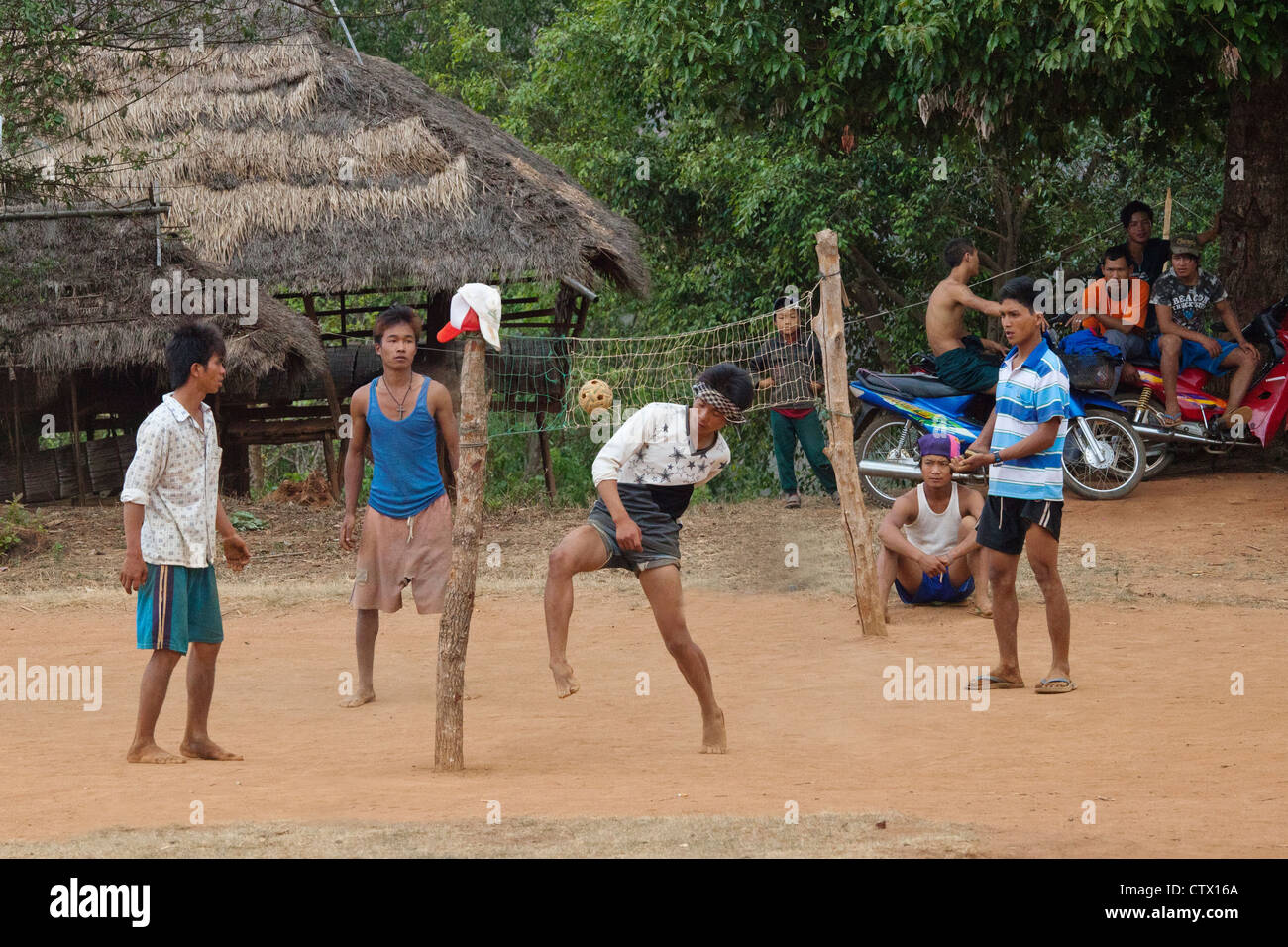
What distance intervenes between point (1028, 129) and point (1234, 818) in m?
8.64

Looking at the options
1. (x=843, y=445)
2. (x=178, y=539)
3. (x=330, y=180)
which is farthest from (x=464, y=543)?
(x=330, y=180)

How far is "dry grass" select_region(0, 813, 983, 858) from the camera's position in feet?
13.1

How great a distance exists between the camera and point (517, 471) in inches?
957

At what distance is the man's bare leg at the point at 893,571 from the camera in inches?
337

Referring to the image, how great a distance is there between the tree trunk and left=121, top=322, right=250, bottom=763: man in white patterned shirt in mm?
9742

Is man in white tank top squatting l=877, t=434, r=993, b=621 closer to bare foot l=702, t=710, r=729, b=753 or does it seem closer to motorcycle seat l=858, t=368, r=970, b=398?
motorcycle seat l=858, t=368, r=970, b=398

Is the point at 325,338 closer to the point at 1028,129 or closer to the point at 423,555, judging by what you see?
the point at 1028,129

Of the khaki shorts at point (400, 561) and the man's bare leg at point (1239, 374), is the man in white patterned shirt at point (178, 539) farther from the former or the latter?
the man's bare leg at point (1239, 374)

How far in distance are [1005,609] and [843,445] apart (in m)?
2.11

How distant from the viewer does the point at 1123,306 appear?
445 inches

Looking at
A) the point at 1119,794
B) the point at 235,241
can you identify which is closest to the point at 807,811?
the point at 1119,794

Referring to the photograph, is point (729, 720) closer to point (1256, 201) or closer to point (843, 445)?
point (843, 445)

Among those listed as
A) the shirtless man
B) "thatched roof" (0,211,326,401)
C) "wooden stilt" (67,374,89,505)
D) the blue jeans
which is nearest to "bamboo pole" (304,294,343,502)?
"thatched roof" (0,211,326,401)

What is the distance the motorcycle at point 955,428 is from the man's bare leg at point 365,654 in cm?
515
